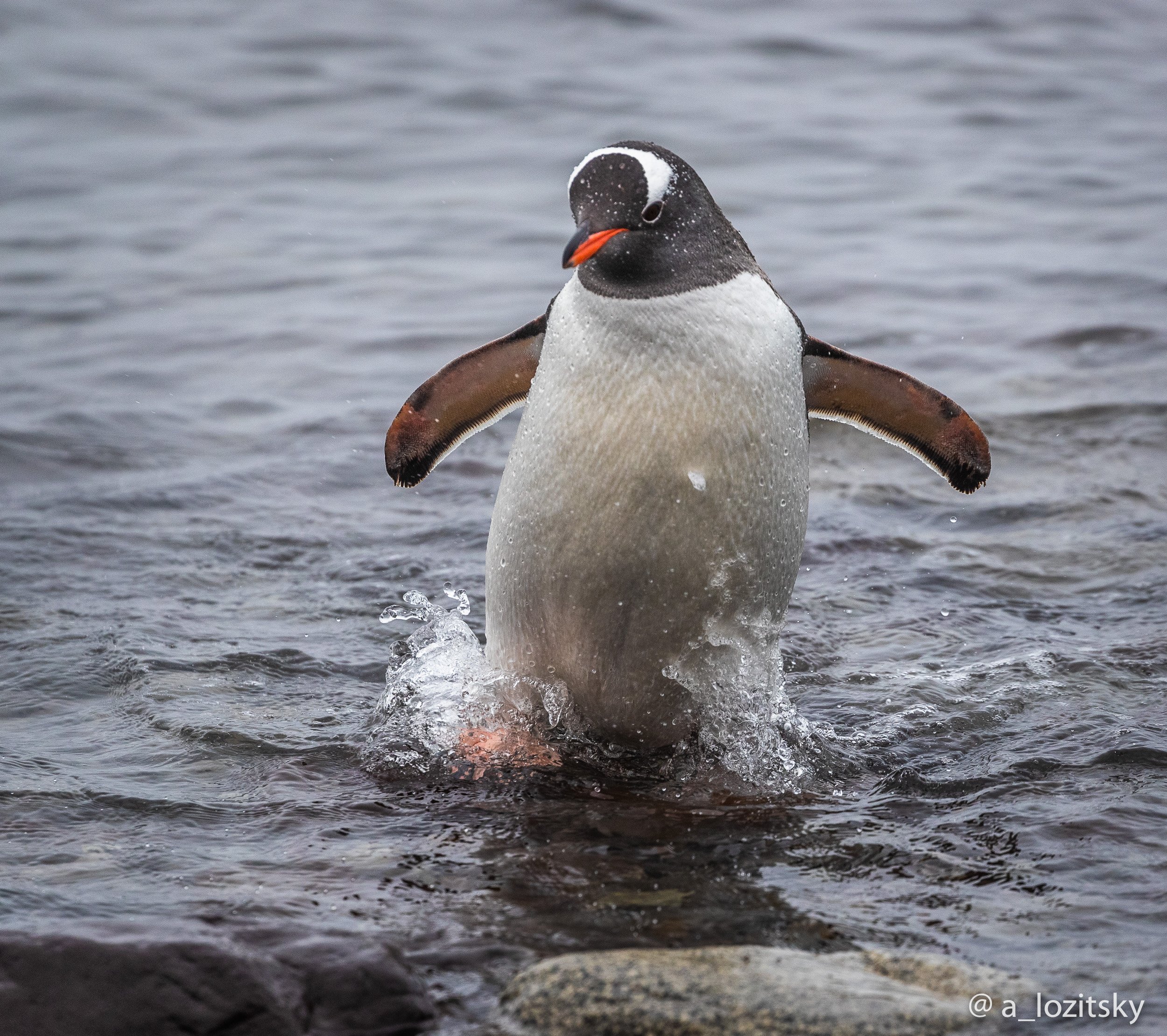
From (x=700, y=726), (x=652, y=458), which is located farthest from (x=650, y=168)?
(x=700, y=726)

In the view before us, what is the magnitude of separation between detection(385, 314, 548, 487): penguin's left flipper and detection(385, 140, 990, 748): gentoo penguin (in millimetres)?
28

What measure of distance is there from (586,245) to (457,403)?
102 cm

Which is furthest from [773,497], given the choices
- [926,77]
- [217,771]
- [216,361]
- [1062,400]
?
[926,77]

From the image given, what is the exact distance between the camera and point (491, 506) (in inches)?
240

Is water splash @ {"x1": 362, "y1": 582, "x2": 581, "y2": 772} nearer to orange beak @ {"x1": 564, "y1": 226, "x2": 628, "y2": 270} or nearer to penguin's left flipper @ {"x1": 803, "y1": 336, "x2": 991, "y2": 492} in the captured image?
penguin's left flipper @ {"x1": 803, "y1": 336, "x2": 991, "y2": 492}

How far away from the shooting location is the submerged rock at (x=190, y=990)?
92.7 inches

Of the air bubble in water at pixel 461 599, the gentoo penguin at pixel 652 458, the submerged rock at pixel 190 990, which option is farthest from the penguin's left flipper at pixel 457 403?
the submerged rock at pixel 190 990

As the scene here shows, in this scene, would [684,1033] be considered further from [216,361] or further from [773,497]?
[216,361]

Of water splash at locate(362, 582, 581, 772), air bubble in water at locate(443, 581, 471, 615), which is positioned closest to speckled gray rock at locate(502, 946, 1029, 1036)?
water splash at locate(362, 582, 581, 772)

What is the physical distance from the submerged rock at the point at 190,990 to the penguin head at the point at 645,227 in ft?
4.85

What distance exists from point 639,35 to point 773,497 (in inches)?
557

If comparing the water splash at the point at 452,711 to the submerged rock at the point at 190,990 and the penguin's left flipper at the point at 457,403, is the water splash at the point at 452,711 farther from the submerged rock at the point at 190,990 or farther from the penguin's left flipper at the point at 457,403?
the submerged rock at the point at 190,990

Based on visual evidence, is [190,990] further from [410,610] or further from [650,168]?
[410,610]

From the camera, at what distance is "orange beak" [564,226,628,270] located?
3090 millimetres
